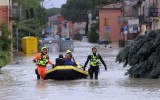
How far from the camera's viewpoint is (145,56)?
24.4m

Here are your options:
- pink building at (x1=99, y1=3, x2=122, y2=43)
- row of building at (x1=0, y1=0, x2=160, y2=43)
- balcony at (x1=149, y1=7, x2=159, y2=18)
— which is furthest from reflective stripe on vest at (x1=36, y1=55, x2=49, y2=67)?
pink building at (x1=99, y1=3, x2=122, y2=43)

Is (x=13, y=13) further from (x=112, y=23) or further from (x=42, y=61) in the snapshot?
(x=112, y=23)

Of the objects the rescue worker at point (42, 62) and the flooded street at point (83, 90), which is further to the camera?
the rescue worker at point (42, 62)

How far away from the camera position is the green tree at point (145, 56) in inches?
933

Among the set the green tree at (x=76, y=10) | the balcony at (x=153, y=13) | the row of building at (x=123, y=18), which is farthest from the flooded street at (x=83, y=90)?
the green tree at (x=76, y=10)

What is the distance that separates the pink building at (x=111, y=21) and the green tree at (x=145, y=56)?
82.3 meters

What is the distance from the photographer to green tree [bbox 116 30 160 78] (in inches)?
933

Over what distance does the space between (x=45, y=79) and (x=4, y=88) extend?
4119mm

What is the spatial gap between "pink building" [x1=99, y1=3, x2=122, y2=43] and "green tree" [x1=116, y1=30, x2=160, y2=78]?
8226cm

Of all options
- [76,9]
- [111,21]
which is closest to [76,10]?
[76,9]

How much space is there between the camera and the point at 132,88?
19.6m

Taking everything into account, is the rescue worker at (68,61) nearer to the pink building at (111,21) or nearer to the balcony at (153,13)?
the balcony at (153,13)

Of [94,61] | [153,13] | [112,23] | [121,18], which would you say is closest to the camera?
[94,61]

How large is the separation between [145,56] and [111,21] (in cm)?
8640
